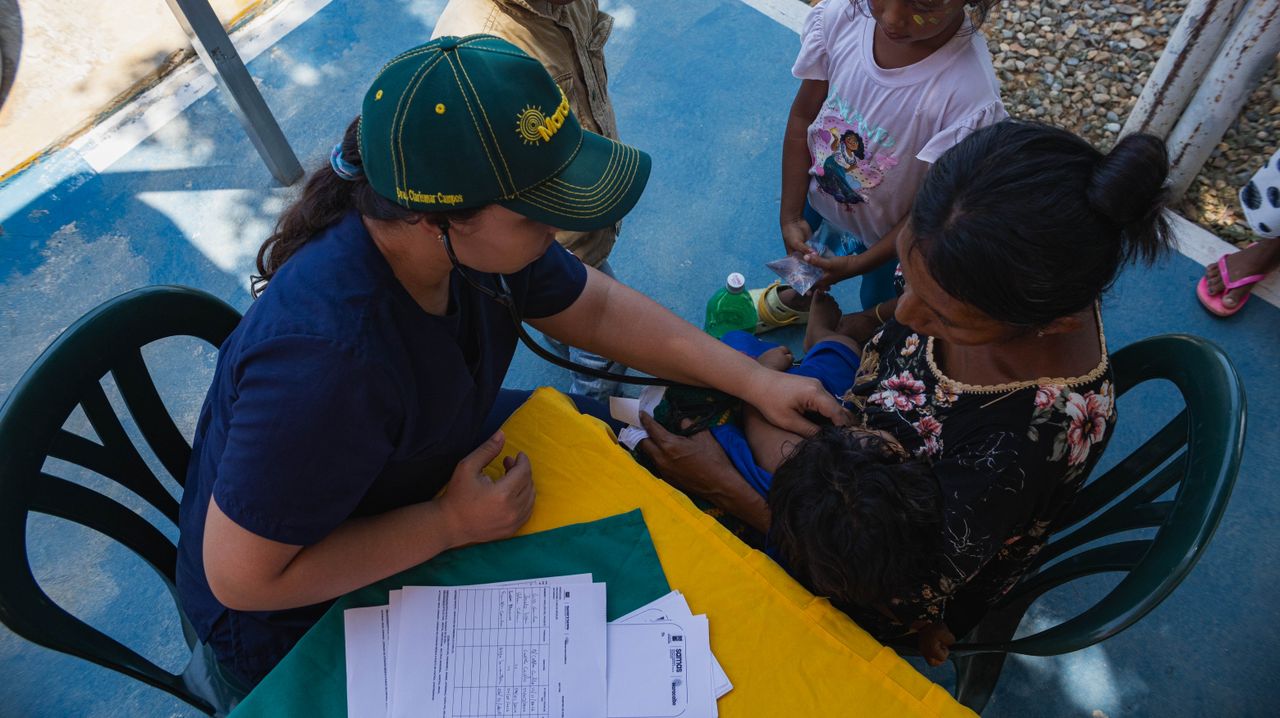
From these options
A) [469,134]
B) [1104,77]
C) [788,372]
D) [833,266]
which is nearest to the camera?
[469,134]

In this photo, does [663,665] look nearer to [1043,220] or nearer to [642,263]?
[1043,220]

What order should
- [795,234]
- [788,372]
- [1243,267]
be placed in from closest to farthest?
[788,372]
[795,234]
[1243,267]

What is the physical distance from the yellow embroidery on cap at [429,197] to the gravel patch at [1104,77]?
120 inches

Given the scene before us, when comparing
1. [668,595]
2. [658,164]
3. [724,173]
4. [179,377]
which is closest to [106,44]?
[179,377]

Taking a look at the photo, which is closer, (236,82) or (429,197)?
(429,197)

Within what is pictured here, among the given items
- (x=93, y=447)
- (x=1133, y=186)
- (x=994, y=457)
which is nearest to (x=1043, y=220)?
(x=1133, y=186)

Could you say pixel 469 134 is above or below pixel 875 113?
above

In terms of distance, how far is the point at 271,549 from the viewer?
41.1 inches

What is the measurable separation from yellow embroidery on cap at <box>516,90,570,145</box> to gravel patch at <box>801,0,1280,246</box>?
2.90 m

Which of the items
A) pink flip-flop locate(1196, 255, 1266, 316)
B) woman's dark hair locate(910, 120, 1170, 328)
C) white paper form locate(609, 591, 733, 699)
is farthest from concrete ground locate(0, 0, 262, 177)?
pink flip-flop locate(1196, 255, 1266, 316)

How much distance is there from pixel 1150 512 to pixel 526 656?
107cm

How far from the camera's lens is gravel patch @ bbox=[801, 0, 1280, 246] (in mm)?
2928

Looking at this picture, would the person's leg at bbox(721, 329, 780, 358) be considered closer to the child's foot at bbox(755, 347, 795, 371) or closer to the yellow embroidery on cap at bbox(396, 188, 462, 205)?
the child's foot at bbox(755, 347, 795, 371)

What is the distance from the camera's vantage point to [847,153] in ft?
6.08
